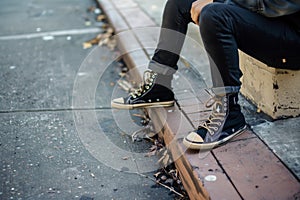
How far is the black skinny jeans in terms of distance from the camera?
91.6 inches

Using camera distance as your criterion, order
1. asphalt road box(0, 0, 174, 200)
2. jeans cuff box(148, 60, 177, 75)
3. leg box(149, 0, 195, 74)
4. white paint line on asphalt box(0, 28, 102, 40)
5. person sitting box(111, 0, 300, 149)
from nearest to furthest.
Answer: person sitting box(111, 0, 300, 149), asphalt road box(0, 0, 174, 200), leg box(149, 0, 195, 74), jeans cuff box(148, 60, 177, 75), white paint line on asphalt box(0, 28, 102, 40)

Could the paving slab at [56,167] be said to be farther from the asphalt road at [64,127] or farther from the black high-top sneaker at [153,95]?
the black high-top sneaker at [153,95]

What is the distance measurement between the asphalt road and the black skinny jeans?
2.43ft

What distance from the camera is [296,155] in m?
2.29

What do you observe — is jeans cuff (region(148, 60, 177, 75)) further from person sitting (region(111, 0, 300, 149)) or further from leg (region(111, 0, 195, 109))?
person sitting (region(111, 0, 300, 149))

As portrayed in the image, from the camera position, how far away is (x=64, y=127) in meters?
3.21

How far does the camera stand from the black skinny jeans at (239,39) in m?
2.33

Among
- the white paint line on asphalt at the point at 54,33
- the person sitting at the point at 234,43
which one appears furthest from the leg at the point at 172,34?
the white paint line on asphalt at the point at 54,33

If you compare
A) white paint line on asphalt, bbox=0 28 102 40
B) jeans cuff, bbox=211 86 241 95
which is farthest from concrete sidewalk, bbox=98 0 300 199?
white paint line on asphalt, bbox=0 28 102 40

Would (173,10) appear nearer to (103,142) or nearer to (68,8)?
(103,142)

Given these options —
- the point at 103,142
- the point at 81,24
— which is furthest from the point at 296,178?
A: the point at 81,24

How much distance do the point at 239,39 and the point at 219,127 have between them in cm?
47

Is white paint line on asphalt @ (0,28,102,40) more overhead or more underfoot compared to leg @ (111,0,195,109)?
more underfoot

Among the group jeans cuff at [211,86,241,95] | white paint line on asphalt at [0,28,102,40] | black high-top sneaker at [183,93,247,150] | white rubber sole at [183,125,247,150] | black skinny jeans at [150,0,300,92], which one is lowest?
white paint line on asphalt at [0,28,102,40]
